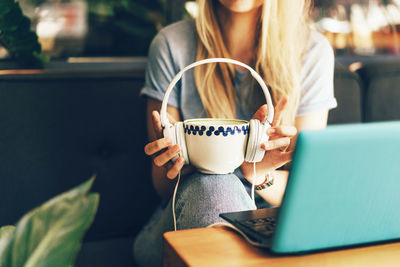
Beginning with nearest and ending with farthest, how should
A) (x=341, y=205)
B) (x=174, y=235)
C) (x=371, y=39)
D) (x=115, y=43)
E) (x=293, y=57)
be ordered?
(x=341, y=205) < (x=174, y=235) < (x=293, y=57) < (x=115, y=43) < (x=371, y=39)

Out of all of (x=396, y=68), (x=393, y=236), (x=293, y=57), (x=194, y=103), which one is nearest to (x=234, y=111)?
(x=194, y=103)

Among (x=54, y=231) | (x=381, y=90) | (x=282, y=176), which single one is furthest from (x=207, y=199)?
(x=381, y=90)

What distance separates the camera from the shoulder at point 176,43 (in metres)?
1.23

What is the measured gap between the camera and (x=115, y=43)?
2031 millimetres

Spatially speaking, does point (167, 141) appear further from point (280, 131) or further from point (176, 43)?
point (176, 43)

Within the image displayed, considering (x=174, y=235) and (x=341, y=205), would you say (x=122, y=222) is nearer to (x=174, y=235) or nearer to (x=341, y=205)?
(x=174, y=235)

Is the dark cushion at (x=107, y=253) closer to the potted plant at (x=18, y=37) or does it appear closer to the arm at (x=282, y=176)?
the arm at (x=282, y=176)

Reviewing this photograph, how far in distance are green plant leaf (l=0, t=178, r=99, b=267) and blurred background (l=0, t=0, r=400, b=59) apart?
3.67ft

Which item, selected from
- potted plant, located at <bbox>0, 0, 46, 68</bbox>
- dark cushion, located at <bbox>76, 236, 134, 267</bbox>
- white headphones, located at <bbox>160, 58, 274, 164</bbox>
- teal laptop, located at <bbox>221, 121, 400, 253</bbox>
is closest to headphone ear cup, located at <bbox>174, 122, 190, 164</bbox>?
white headphones, located at <bbox>160, 58, 274, 164</bbox>

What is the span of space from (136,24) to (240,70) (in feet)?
2.78

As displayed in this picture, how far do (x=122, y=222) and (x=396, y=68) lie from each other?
3.60ft

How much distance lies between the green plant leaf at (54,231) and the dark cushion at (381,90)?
1352 mm

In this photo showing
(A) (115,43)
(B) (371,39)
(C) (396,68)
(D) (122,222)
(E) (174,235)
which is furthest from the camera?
(B) (371,39)

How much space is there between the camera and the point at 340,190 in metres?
0.56
